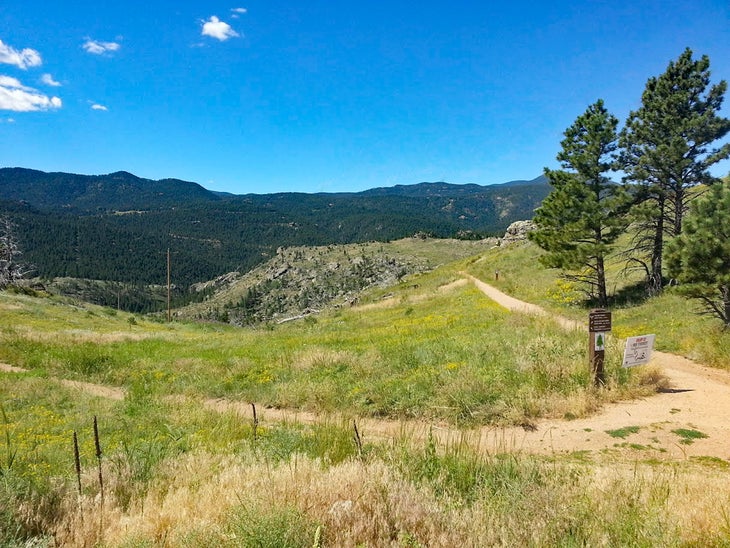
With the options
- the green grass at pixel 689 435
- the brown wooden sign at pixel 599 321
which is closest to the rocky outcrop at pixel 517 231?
the brown wooden sign at pixel 599 321

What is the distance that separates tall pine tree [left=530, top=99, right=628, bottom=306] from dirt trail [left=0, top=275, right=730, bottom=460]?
12256 mm

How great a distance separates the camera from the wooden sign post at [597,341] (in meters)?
9.28

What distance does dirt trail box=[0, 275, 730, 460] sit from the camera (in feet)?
22.0

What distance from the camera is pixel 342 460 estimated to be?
543 centimetres

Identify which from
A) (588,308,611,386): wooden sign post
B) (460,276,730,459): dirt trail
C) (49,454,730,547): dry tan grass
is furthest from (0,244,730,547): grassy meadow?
(460,276,730,459): dirt trail

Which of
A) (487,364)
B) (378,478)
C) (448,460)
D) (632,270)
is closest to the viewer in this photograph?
(378,478)

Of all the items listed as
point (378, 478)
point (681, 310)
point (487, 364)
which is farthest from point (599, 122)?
point (378, 478)

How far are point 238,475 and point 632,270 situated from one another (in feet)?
92.8

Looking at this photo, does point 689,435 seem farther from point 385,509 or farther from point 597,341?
point 385,509

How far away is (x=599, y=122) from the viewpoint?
69.2ft

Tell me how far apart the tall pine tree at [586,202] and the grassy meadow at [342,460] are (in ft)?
18.8

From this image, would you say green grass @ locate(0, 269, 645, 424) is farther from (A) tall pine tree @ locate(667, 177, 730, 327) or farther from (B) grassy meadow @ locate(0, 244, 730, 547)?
(A) tall pine tree @ locate(667, 177, 730, 327)

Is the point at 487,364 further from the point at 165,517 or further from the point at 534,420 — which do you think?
the point at 165,517

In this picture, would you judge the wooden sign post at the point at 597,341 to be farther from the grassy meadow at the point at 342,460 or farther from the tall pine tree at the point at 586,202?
the tall pine tree at the point at 586,202
